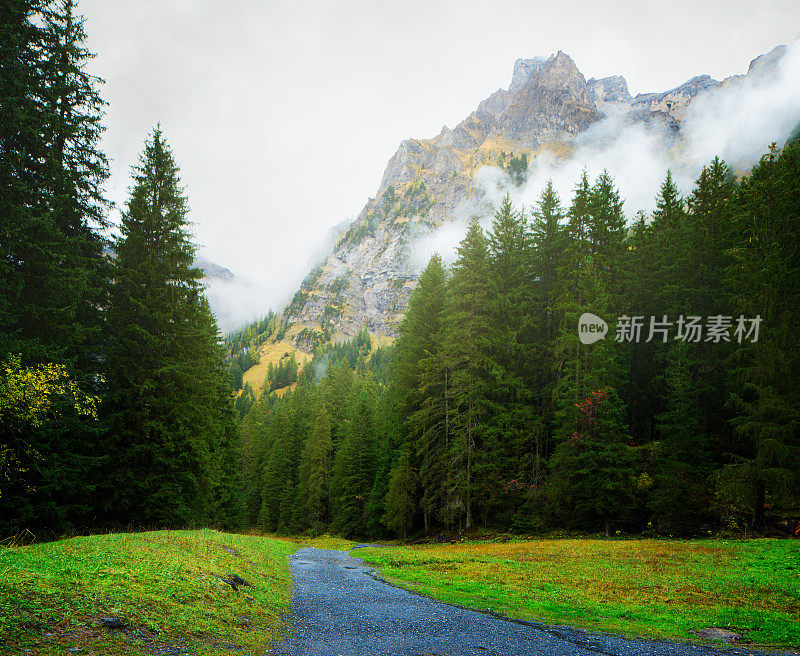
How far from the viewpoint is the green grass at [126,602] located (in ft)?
18.3

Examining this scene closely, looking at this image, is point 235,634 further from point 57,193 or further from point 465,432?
point 465,432

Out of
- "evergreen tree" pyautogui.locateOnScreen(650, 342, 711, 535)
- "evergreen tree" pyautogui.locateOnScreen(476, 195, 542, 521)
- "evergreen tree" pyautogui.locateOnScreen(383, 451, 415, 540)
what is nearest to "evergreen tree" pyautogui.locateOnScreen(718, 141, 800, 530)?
"evergreen tree" pyautogui.locateOnScreen(650, 342, 711, 535)

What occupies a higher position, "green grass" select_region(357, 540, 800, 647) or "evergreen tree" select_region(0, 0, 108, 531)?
"evergreen tree" select_region(0, 0, 108, 531)

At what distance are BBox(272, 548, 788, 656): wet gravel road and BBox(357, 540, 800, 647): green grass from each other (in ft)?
3.25

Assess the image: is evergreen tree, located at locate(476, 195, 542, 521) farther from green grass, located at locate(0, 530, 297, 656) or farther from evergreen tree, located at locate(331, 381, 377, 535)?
evergreen tree, located at locate(331, 381, 377, 535)

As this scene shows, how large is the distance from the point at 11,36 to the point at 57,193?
5.95 meters

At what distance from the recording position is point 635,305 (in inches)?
1341

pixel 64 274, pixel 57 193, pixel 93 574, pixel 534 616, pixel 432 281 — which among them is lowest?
pixel 534 616

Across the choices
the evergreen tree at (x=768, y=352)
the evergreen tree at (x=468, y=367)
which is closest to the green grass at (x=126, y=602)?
the evergreen tree at (x=468, y=367)

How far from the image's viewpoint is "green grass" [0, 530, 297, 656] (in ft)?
18.3

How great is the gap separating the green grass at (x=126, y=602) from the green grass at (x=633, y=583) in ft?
23.3

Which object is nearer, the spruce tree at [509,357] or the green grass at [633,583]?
the green grass at [633,583]

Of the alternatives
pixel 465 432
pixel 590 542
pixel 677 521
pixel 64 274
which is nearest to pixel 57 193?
pixel 64 274

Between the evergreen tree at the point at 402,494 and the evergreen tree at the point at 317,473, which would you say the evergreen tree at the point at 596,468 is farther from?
the evergreen tree at the point at 317,473
